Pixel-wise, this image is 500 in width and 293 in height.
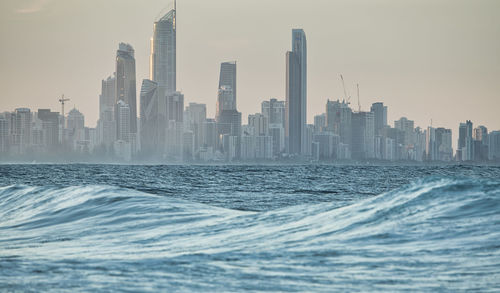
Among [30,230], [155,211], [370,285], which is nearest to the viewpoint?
[370,285]

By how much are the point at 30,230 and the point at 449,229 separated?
12321mm

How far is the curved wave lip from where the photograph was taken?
35.4ft

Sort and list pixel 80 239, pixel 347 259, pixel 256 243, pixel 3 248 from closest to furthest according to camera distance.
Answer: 1. pixel 347 259
2. pixel 256 243
3. pixel 3 248
4. pixel 80 239

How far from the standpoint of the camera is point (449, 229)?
1399cm

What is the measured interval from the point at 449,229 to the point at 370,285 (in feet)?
14.0

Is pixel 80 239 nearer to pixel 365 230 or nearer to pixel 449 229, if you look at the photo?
pixel 365 230

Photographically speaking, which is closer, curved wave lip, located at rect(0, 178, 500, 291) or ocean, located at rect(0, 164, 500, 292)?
ocean, located at rect(0, 164, 500, 292)

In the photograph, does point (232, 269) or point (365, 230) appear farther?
point (365, 230)

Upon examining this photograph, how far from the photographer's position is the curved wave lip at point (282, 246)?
10781 millimetres

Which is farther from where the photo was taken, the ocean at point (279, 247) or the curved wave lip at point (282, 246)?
the curved wave lip at point (282, 246)

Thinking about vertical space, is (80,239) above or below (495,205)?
below

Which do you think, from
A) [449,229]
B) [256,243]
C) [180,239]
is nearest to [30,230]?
[180,239]

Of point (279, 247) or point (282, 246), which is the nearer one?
point (279, 247)

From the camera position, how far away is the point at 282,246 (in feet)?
45.9
